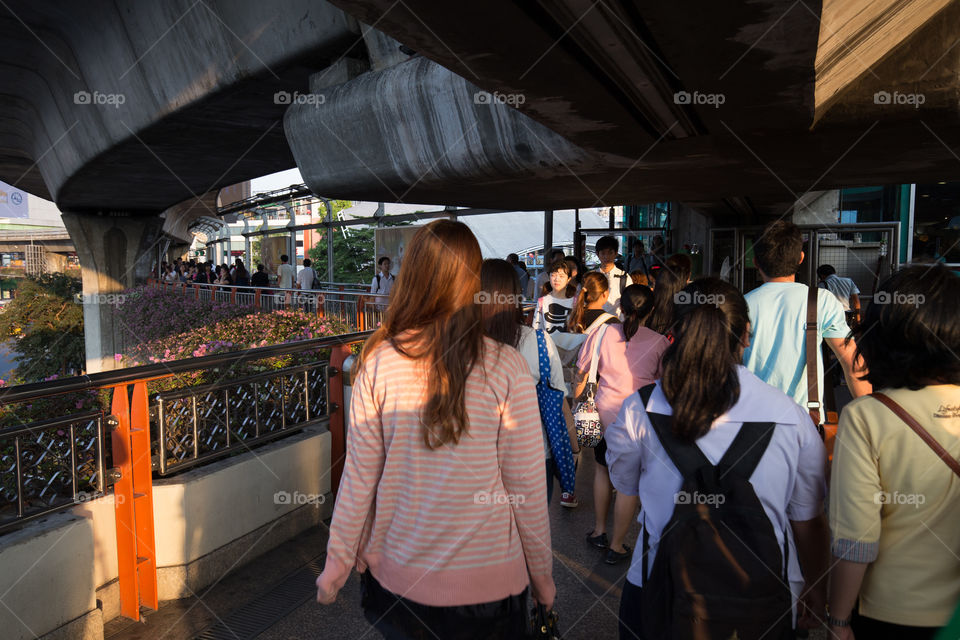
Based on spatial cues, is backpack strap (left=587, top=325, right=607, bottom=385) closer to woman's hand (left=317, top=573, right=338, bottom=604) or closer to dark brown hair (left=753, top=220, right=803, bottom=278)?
dark brown hair (left=753, top=220, right=803, bottom=278)

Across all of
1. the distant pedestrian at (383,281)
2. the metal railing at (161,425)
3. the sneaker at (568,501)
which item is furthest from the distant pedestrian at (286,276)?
the sneaker at (568,501)

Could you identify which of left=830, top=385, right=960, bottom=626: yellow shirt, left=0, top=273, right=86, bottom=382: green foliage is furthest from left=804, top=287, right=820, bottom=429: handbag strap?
left=0, top=273, right=86, bottom=382: green foliage

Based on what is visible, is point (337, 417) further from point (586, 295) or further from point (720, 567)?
point (720, 567)

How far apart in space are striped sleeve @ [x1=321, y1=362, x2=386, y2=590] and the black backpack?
888 mm

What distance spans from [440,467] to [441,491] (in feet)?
0.22

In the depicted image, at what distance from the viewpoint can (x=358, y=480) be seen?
1.92m

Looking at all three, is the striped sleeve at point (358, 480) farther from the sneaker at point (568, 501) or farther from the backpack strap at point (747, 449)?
the sneaker at point (568, 501)

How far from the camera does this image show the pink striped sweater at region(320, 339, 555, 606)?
1855mm

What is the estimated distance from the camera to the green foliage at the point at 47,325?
21.5 meters

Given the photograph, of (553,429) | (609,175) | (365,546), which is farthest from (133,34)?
(365,546)

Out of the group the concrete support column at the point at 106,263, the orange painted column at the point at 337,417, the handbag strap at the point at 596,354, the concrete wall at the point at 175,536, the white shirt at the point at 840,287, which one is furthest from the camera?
the concrete support column at the point at 106,263

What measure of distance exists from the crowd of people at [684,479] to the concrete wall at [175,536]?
1931 millimetres

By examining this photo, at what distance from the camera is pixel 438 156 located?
276 inches

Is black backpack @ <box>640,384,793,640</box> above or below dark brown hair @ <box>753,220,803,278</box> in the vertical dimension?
below
